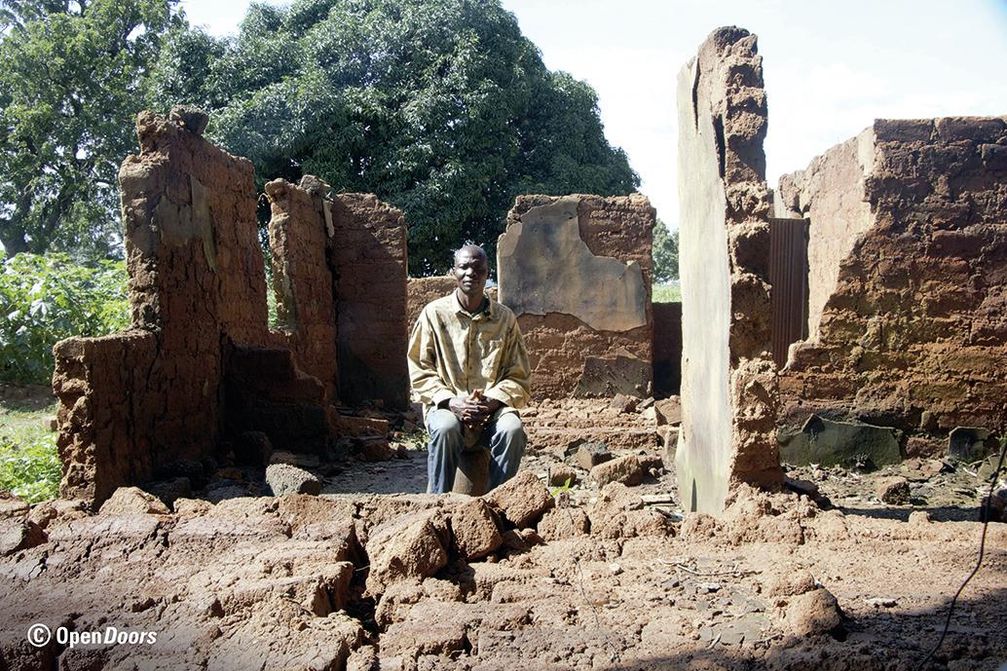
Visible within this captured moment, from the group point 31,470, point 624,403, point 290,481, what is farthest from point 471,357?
point 624,403

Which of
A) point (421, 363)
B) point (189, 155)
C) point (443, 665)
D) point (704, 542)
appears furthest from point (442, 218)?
point (443, 665)

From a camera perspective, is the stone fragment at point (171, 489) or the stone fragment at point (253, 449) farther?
the stone fragment at point (253, 449)

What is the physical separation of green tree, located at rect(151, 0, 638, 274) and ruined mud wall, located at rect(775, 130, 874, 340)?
9828 millimetres

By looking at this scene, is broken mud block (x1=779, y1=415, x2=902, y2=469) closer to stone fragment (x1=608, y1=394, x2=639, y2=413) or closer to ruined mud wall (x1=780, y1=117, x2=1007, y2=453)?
ruined mud wall (x1=780, y1=117, x2=1007, y2=453)

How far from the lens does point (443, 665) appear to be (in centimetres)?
272

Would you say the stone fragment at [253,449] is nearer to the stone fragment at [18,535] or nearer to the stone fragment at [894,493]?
the stone fragment at [18,535]

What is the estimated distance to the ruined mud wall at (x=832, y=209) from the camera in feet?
22.7

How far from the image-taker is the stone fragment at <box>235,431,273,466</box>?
6.89 metres

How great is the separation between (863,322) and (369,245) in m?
5.90

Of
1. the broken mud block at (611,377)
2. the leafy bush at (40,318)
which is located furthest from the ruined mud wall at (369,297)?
the leafy bush at (40,318)

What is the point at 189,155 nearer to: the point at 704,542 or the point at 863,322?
the point at 704,542

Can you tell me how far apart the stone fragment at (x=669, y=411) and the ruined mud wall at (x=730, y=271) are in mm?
2611

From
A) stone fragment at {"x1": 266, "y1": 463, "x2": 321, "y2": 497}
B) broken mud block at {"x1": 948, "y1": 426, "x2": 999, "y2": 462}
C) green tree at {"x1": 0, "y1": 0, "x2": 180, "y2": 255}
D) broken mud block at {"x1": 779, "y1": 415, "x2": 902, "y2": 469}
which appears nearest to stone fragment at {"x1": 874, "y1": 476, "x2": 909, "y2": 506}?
broken mud block at {"x1": 779, "y1": 415, "x2": 902, "y2": 469}

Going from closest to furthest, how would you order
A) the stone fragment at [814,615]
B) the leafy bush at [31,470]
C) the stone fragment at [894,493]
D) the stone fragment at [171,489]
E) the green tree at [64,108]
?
the stone fragment at [814,615] → the stone fragment at [171,489] → the leafy bush at [31,470] → the stone fragment at [894,493] → the green tree at [64,108]
